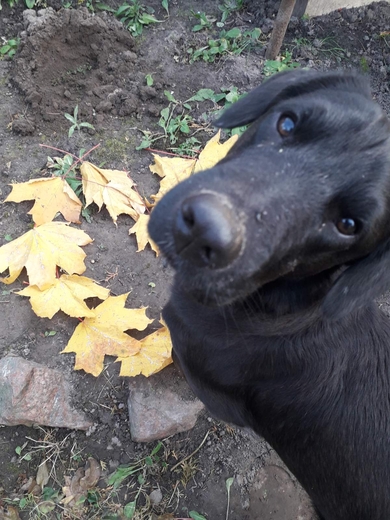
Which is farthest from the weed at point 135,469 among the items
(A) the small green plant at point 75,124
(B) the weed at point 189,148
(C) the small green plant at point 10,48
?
(C) the small green plant at point 10,48

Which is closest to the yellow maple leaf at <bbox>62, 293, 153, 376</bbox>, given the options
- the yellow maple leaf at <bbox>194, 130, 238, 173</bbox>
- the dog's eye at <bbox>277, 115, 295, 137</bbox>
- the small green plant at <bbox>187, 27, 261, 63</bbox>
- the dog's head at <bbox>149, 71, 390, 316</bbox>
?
the dog's head at <bbox>149, 71, 390, 316</bbox>

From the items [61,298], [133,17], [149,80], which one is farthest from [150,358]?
[133,17]

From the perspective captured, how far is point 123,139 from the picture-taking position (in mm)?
3695

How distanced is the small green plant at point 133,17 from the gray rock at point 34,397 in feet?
9.39

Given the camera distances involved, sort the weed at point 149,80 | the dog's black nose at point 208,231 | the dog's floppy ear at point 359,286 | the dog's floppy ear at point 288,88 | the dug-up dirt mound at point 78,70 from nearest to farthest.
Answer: the dog's black nose at point 208,231
the dog's floppy ear at point 359,286
the dog's floppy ear at point 288,88
the dug-up dirt mound at point 78,70
the weed at point 149,80

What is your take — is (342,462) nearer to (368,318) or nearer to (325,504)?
(325,504)

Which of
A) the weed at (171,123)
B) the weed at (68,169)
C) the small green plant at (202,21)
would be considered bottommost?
the weed at (68,169)

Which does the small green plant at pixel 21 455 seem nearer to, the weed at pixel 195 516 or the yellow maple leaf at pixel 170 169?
the weed at pixel 195 516

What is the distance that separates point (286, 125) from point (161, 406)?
184 centimetres

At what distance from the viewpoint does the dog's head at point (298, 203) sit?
63.4 inches

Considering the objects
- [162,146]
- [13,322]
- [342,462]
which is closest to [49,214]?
[13,322]

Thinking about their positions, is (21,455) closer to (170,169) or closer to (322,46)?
(170,169)

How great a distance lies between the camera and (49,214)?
320 centimetres

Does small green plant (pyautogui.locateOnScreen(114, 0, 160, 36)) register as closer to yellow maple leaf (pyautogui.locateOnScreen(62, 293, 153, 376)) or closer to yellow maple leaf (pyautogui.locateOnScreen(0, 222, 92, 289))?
yellow maple leaf (pyautogui.locateOnScreen(0, 222, 92, 289))
